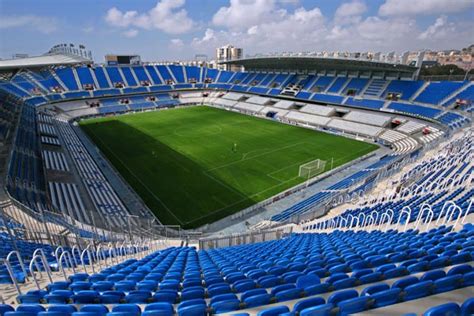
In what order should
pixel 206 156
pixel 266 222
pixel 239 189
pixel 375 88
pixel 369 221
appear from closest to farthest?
pixel 369 221
pixel 266 222
pixel 239 189
pixel 206 156
pixel 375 88

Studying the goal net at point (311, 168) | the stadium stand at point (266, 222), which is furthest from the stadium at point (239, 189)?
the goal net at point (311, 168)

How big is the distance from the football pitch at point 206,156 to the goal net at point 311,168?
61 centimetres

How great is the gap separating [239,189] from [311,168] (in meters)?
9.14

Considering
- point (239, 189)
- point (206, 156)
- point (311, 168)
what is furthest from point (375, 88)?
point (239, 189)

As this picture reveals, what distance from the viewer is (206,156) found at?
33.7 metres

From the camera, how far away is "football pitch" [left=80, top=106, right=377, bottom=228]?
23.8 m

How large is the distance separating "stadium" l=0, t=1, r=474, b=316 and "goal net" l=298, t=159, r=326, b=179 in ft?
0.70

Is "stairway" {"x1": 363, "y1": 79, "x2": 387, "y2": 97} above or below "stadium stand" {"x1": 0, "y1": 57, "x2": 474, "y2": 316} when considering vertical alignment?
above

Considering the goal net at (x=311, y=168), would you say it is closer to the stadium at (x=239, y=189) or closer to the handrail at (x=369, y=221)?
the stadium at (x=239, y=189)

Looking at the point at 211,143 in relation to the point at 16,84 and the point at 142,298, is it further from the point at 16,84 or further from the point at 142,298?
the point at 16,84

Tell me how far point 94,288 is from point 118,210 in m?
17.5

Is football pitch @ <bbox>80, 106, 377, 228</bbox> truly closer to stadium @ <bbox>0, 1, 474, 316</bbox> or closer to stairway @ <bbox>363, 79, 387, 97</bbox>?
stadium @ <bbox>0, 1, 474, 316</bbox>

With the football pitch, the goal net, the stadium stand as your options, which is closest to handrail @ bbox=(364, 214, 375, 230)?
the stadium stand

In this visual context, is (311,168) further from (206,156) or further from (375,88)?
(375,88)
